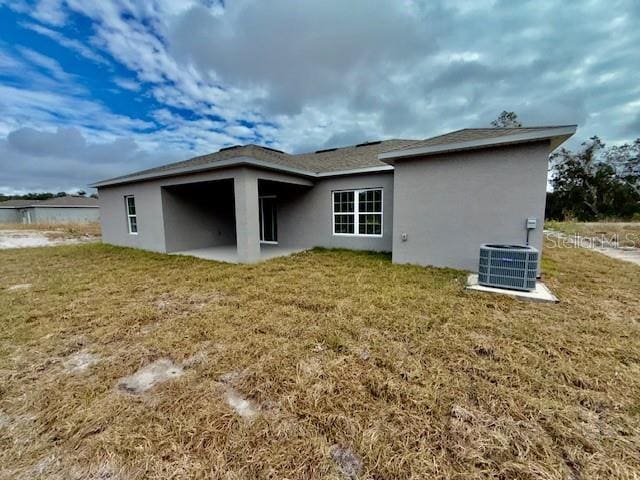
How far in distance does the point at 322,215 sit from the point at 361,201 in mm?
1617

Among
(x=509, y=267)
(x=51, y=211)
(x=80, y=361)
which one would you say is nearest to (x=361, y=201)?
(x=509, y=267)

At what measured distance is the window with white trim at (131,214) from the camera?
10977mm

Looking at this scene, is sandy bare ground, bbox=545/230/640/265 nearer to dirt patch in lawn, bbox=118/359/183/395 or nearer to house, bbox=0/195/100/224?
dirt patch in lawn, bbox=118/359/183/395

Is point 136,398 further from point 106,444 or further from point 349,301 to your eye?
point 349,301

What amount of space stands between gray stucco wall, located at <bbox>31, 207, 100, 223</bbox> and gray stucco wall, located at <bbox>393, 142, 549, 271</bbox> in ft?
135

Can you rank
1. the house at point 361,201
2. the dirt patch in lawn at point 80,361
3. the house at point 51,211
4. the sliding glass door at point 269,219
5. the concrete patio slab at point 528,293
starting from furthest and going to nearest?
the house at point 51,211, the sliding glass door at point 269,219, the house at point 361,201, the concrete patio slab at point 528,293, the dirt patch in lawn at point 80,361

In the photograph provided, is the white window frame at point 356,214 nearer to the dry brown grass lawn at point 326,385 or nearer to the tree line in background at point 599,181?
the dry brown grass lawn at point 326,385

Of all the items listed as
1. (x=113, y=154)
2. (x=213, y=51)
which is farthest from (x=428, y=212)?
(x=113, y=154)

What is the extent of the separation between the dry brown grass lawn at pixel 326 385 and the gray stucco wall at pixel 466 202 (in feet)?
5.94

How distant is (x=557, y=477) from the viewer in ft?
4.98

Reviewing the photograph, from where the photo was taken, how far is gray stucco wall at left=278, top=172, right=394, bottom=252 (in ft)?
28.4

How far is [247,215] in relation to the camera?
734cm

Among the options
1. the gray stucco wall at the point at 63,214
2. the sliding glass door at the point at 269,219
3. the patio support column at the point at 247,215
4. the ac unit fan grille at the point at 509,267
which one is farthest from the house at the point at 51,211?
the ac unit fan grille at the point at 509,267

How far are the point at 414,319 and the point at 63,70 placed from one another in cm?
1417
